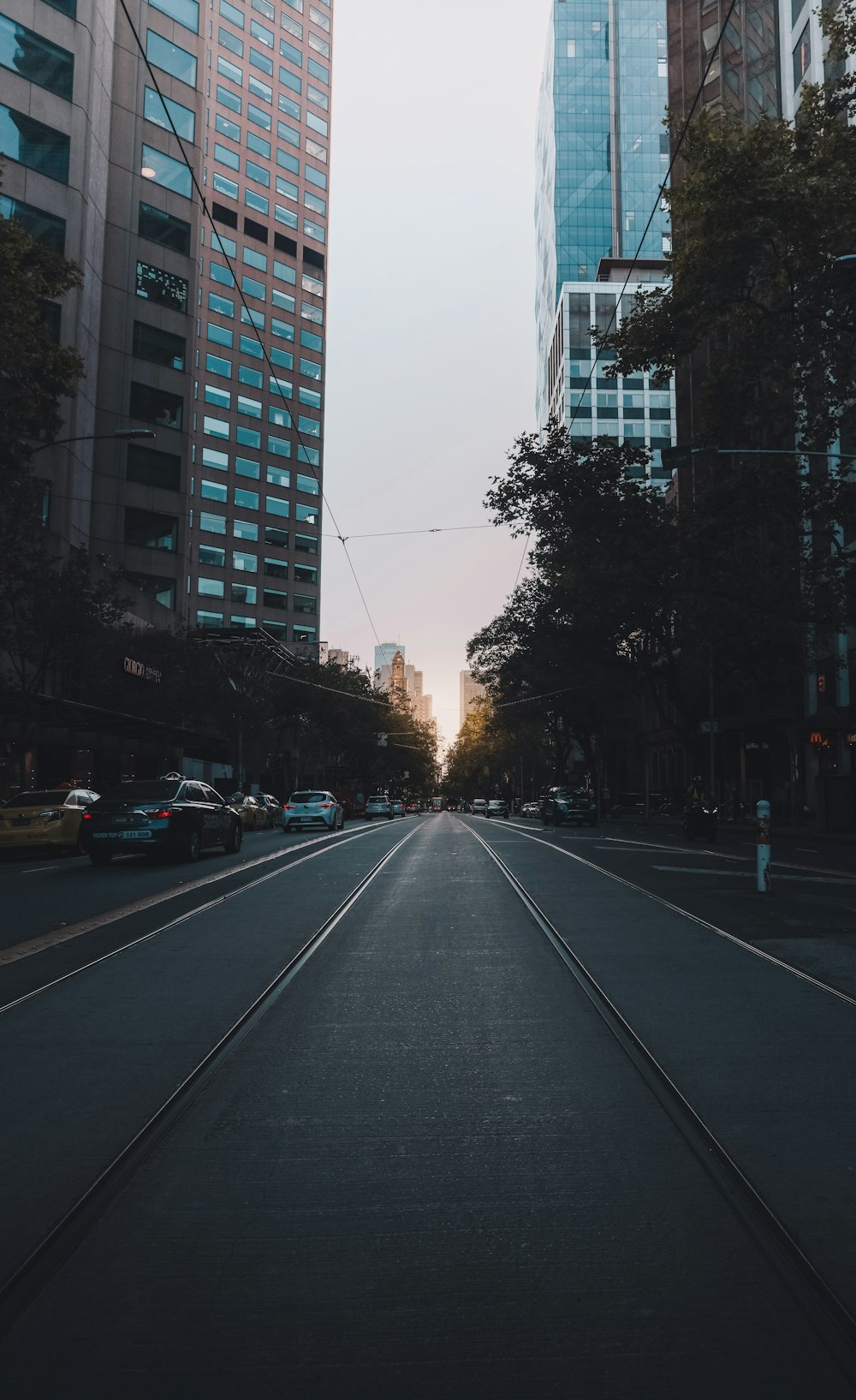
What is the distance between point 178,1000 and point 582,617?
128 feet

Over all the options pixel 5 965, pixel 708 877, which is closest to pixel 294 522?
pixel 708 877

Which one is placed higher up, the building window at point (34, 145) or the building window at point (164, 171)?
the building window at point (164, 171)

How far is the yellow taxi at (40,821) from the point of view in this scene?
72.9 ft

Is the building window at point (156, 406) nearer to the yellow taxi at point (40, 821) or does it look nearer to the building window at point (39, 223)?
the building window at point (39, 223)

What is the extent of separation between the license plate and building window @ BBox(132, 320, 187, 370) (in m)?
36.8

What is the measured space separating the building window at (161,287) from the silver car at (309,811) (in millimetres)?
26011

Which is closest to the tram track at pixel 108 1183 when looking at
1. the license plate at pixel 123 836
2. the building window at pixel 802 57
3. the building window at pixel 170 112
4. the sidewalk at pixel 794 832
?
the license plate at pixel 123 836

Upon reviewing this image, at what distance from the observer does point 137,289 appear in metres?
49.8

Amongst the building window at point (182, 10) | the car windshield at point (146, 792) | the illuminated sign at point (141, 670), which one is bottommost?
the car windshield at point (146, 792)

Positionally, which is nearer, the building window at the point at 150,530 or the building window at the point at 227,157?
the building window at the point at 150,530

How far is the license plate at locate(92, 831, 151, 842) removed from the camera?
59.7 ft

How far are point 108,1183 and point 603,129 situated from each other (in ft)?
453

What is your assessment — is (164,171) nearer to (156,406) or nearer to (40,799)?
(156,406)

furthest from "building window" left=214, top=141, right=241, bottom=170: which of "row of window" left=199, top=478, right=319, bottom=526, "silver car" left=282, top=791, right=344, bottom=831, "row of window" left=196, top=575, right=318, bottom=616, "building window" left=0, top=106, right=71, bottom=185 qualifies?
"silver car" left=282, top=791, right=344, bottom=831
